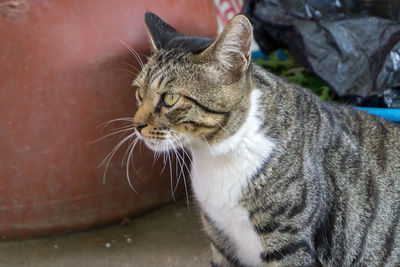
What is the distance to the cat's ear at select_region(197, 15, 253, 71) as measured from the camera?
141 cm

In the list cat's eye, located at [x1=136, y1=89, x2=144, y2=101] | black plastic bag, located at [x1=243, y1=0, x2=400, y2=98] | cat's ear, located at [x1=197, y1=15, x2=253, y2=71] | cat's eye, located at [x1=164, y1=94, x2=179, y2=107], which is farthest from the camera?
black plastic bag, located at [x1=243, y1=0, x2=400, y2=98]

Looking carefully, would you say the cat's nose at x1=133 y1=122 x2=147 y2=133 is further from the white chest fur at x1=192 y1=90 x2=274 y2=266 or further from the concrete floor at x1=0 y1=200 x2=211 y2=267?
the concrete floor at x1=0 y1=200 x2=211 y2=267

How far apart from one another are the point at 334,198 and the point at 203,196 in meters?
0.49

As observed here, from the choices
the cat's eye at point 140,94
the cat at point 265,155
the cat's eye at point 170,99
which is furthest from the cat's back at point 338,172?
the cat's eye at point 140,94

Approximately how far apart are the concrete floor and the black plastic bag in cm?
109

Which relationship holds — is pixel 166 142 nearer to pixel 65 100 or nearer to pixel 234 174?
pixel 234 174

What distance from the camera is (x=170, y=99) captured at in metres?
1.52

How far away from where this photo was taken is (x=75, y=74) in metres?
1.98

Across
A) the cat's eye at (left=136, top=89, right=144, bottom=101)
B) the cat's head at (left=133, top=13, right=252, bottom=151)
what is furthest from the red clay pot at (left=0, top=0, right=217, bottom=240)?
the cat's head at (left=133, top=13, right=252, bottom=151)

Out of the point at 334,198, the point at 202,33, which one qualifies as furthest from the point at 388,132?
the point at 202,33

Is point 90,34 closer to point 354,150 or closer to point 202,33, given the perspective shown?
point 202,33

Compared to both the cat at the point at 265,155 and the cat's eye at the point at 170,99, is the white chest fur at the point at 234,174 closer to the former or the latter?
the cat at the point at 265,155

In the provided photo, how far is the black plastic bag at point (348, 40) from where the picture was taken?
7.58 ft

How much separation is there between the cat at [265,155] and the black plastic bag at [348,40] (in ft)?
1.94
